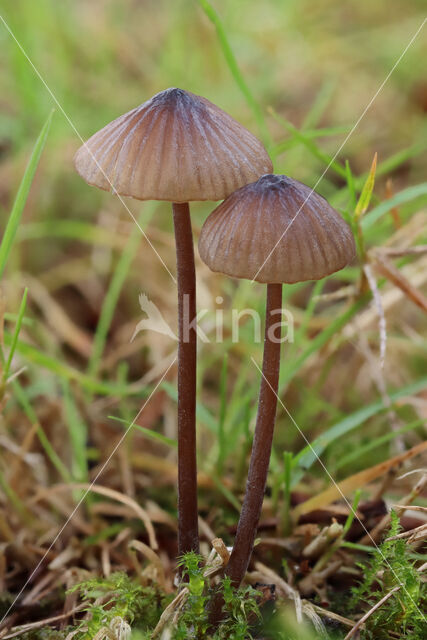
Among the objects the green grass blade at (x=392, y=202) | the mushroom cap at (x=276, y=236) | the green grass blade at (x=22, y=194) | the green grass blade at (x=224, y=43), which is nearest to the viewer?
the mushroom cap at (x=276, y=236)

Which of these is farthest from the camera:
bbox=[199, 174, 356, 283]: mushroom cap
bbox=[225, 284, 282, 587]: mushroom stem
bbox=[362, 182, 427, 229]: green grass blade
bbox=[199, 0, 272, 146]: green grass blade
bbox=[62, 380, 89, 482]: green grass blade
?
bbox=[62, 380, 89, 482]: green grass blade

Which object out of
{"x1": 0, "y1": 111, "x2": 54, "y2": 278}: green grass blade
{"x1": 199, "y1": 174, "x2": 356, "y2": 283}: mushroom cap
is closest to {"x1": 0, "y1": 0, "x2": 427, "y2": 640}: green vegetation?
{"x1": 0, "y1": 111, "x2": 54, "y2": 278}: green grass blade

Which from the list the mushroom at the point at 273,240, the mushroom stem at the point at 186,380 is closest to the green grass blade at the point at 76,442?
the mushroom stem at the point at 186,380

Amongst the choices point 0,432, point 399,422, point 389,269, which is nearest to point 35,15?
point 0,432

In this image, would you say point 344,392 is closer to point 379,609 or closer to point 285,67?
point 379,609

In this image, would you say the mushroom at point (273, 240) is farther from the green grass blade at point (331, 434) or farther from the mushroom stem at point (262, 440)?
the green grass blade at point (331, 434)

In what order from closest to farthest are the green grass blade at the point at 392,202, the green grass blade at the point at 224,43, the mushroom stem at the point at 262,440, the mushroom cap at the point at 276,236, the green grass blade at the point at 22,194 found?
1. the mushroom cap at the point at 276,236
2. the mushroom stem at the point at 262,440
3. the green grass blade at the point at 22,194
4. the green grass blade at the point at 224,43
5. the green grass blade at the point at 392,202

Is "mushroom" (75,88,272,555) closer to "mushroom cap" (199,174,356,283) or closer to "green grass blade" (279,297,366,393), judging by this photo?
"mushroom cap" (199,174,356,283)

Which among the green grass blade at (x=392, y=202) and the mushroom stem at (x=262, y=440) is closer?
the mushroom stem at (x=262, y=440)
